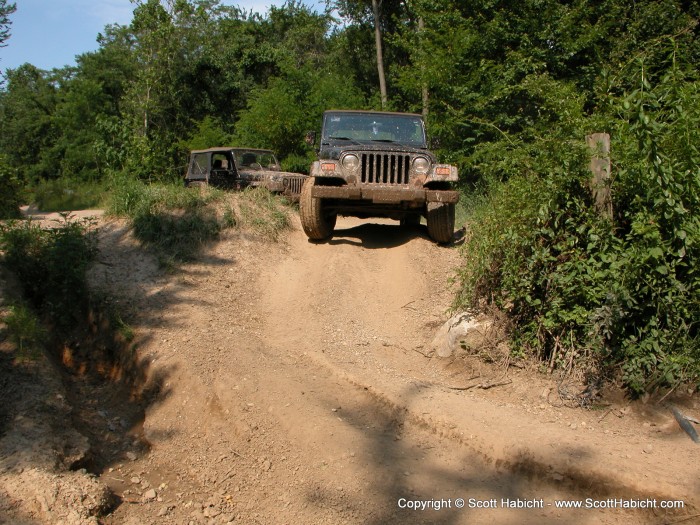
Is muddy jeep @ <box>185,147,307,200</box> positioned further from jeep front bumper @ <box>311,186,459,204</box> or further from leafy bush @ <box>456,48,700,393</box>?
leafy bush @ <box>456,48,700,393</box>

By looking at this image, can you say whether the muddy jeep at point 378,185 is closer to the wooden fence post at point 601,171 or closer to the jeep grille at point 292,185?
the jeep grille at point 292,185

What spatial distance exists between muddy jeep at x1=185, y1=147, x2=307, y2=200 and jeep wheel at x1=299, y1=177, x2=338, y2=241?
2.67 metres

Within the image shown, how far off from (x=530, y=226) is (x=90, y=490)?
4080mm

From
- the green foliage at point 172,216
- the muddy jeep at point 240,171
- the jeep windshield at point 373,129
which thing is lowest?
the green foliage at point 172,216

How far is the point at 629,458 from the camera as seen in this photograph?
4176 mm

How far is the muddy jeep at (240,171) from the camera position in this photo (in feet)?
40.7

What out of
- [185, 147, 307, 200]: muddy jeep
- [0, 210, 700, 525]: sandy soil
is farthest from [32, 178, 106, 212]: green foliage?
[0, 210, 700, 525]: sandy soil

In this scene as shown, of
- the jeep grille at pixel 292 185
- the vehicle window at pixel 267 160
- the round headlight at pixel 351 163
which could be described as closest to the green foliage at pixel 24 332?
the round headlight at pixel 351 163

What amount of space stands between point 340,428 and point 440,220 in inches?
194

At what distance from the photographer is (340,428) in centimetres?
491

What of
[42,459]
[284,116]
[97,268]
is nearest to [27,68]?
[284,116]

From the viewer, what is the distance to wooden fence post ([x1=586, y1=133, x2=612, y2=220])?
527 cm

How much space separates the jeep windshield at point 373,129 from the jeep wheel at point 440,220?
4.29 ft

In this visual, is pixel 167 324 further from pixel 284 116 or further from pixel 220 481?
pixel 284 116
